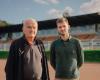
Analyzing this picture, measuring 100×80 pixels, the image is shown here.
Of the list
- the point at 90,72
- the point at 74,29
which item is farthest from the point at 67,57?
the point at 74,29

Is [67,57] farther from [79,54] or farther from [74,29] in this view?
[74,29]

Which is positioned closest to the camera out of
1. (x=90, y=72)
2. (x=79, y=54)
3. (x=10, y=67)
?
(x=10, y=67)

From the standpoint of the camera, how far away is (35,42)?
3.65m

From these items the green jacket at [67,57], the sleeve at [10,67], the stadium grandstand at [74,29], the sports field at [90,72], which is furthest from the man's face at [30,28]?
the stadium grandstand at [74,29]

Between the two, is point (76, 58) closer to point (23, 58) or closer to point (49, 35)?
point (23, 58)

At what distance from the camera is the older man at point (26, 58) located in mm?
3496

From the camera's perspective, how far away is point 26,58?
3514mm

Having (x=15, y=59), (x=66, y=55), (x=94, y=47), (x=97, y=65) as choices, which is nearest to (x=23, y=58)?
(x=15, y=59)

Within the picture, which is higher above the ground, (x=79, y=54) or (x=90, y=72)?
(x=79, y=54)

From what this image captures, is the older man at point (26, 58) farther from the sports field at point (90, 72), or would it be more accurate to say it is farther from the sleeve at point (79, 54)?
the sports field at point (90, 72)

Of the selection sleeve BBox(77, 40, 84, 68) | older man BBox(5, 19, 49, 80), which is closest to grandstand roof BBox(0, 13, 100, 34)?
sleeve BBox(77, 40, 84, 68)

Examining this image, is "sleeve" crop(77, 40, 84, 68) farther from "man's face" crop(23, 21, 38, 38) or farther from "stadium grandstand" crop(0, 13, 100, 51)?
"stadium grandstand" crop(0, 13, 100, 51)

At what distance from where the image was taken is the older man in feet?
11.5

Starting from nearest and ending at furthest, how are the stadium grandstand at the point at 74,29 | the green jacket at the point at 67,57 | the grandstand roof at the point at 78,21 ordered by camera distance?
the green jacket at the point at 67,57 → the grandstand roof at the point at 78,21 → the stadium grandstand at the point at 74,29
